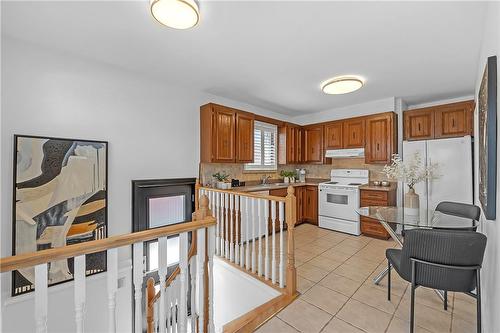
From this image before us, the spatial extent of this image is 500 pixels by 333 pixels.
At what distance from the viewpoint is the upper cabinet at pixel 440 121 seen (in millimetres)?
3775

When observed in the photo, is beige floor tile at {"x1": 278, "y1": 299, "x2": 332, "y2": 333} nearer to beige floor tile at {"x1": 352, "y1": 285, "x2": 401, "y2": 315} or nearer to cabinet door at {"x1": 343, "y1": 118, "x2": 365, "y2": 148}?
beige floor tile at {"x1": 352, "y1": 285, "x2": 401, "y2": 315}

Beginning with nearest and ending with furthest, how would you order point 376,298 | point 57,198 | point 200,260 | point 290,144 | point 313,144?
1. point 200,260
2. point 376,298
3. point 57,198
4. point 290,144
5. point 313,144

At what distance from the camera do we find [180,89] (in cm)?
366

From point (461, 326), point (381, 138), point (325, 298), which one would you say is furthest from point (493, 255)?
point (381, 138)

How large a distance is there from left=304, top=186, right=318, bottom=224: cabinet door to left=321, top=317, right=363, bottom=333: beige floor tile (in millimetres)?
3107

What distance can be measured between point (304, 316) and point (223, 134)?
2.87m

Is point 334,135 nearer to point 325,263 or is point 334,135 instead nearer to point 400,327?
point 325,263

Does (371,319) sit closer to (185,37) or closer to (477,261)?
(477,261)

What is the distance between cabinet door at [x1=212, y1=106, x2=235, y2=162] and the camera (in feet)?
12.5

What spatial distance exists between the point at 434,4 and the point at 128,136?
11.7 ft

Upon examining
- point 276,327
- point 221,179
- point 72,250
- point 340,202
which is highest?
point 221,179

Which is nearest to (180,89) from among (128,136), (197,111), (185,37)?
(197,111)

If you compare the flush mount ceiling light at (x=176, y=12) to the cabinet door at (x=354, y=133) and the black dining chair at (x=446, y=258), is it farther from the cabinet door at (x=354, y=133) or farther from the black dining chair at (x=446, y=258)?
the cabinet door at (x=354, y=133)

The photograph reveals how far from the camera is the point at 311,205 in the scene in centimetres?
507
